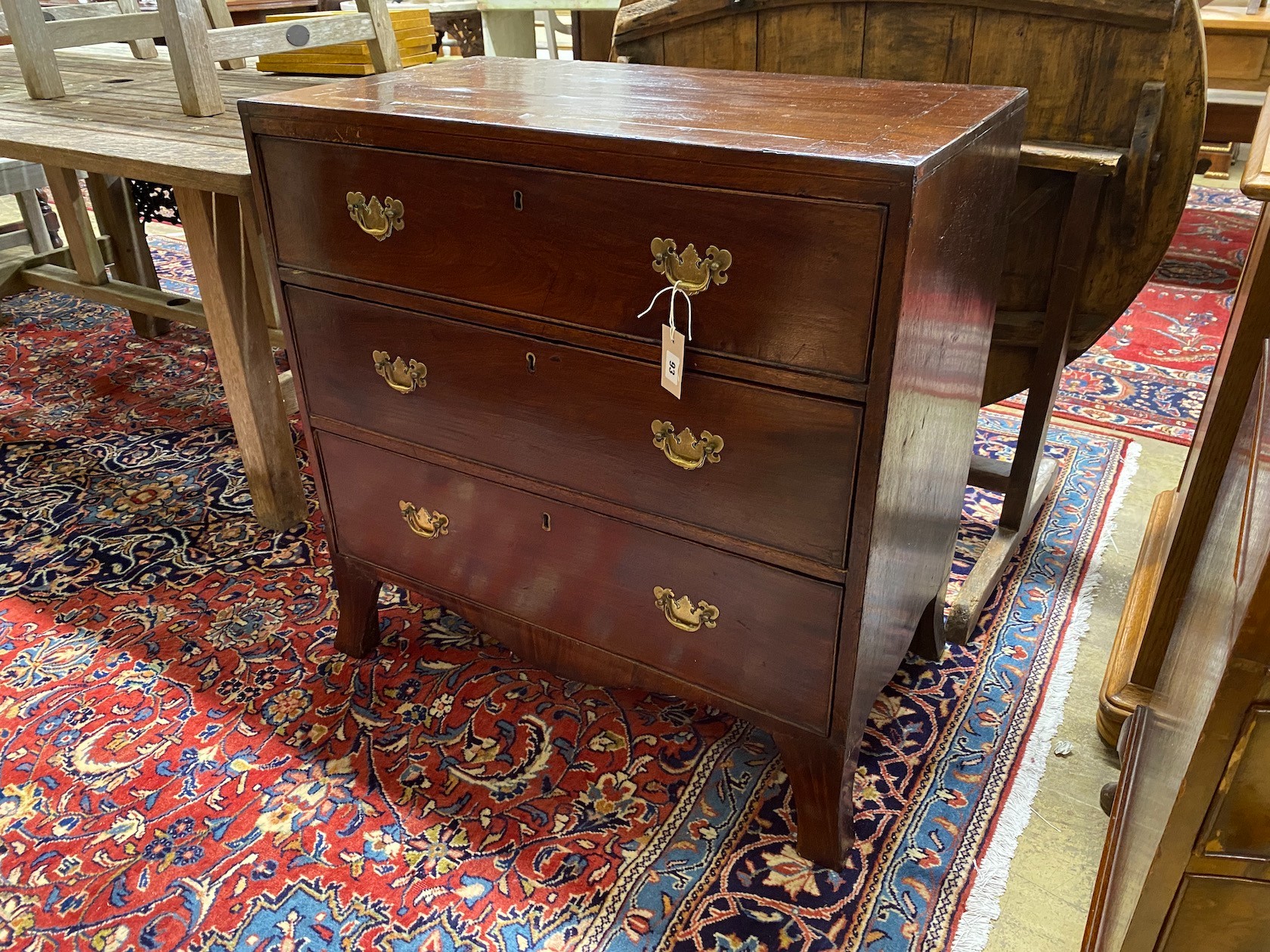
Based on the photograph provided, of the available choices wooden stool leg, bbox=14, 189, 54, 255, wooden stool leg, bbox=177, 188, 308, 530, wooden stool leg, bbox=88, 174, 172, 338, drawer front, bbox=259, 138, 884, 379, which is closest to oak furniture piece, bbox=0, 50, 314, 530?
wooden stool leg, bbox=177, 188, 308, 530

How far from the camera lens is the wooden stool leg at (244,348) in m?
1.94

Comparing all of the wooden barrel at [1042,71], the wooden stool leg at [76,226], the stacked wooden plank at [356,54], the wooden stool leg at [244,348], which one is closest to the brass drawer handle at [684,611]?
the wooden barrel at [1042,71]

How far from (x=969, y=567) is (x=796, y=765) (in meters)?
0.90

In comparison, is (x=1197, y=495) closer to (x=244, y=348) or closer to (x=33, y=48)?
(x=244, y=348)

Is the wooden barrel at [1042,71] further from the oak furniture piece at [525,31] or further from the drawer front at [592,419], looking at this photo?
the oak furniture piece at [525,31]

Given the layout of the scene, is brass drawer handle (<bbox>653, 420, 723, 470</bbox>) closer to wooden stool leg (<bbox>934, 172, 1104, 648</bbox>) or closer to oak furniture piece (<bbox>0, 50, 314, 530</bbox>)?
wooden stool leg (<bbox>934, 172, 1104, 648</bbox>)

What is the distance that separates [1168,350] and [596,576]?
2.55 meters

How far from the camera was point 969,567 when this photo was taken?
209 centimetres

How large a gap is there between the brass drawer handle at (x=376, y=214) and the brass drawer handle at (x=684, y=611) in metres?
0.63

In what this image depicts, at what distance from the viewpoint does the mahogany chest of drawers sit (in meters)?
1.06

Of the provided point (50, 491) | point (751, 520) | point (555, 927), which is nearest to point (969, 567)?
point (751, 520)

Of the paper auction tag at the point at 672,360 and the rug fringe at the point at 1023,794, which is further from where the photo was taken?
the rug fringe at the point at 1023,794

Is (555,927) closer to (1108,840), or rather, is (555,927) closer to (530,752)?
(530,752)

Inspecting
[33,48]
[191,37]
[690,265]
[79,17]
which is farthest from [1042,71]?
[79,17]
